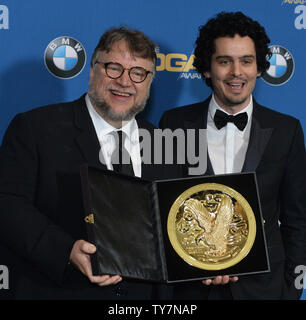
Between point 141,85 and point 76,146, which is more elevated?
point 141,85

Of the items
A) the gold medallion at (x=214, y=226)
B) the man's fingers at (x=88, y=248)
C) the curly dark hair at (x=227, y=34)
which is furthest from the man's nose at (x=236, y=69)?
the man's fingers at (x=88, y=248)

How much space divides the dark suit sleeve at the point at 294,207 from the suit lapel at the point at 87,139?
987mm

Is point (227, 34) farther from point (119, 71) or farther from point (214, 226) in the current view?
point (214, 226)

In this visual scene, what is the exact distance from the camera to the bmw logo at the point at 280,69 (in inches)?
117

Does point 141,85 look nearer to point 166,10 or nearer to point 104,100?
point 104,100

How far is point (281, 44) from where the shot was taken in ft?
9.73

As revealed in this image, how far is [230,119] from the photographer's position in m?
2.51

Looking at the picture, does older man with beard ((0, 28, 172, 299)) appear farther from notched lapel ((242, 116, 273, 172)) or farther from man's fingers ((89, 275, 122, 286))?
notched lapel ((242, 116, 273, 172))

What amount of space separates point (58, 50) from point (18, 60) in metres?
0.23

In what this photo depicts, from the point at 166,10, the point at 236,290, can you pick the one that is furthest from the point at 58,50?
the point at 236,290

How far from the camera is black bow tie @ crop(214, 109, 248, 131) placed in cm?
250

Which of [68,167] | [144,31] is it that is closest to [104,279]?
[68,167]

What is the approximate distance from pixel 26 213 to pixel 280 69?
1.81 metres

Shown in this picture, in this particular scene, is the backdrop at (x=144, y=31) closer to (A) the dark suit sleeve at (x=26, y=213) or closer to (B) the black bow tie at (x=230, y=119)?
(B) the black bow tie at (x=230, y=119)
